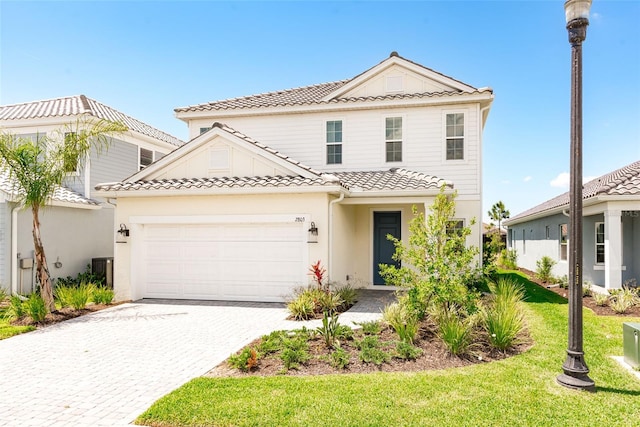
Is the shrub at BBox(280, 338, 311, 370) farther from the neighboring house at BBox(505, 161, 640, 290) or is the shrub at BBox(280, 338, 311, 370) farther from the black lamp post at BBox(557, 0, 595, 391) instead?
the neighboring house at BBox(505, 161, 640, 290)

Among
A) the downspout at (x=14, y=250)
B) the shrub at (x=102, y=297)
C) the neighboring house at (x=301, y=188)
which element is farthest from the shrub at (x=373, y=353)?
the downspout at (x=14, y=250)

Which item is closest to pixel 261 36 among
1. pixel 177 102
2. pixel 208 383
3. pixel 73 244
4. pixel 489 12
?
pixel 177 102

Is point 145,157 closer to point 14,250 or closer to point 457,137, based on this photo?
point 14,250

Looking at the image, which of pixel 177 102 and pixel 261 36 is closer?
pixel 261 36

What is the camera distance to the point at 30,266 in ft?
42.7

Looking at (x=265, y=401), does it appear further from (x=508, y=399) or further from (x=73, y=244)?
(x=73, y=244)

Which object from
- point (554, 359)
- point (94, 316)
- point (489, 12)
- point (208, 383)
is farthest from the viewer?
point (489, 12)

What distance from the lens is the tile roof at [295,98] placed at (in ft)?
46.2

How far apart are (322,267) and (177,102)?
9.68m

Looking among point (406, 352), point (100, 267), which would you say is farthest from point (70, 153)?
point (406, 352)

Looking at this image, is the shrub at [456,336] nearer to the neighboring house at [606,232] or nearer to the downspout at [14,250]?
the neighboring house at [606,232]

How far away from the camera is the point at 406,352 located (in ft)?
21.0

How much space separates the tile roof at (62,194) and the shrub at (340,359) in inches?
448

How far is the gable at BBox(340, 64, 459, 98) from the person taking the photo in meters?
14.4
